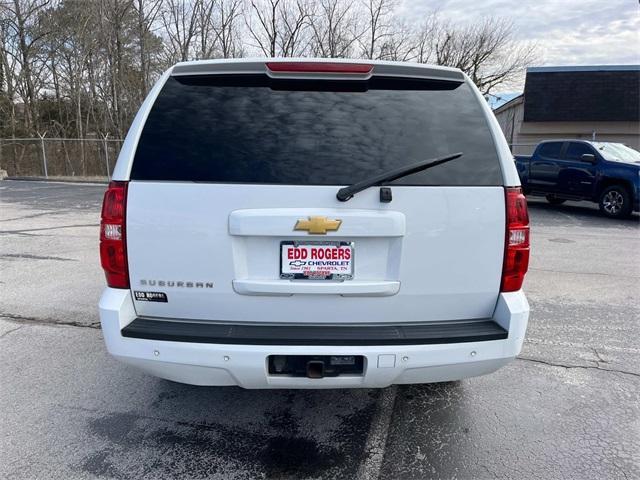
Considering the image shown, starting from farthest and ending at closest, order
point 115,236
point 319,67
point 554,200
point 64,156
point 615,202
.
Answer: point 64,156
point 554,200
point 615,202
point 319,67
point 115,236

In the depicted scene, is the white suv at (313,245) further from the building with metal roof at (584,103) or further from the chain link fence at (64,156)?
the chain link fence at (64,156)

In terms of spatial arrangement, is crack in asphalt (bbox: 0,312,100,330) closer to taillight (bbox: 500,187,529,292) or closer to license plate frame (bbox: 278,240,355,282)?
license plate frame (bbox: 278,240,355,282)

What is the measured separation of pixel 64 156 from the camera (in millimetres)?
21969

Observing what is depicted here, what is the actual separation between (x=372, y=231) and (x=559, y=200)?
44.8ft

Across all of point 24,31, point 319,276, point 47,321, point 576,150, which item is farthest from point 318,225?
point 24,31

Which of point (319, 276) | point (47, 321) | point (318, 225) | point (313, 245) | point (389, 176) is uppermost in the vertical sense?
point (389, 176)

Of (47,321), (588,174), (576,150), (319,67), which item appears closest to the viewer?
(319,67)

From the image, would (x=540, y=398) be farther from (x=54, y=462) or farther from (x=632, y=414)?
(x=54, y=462)

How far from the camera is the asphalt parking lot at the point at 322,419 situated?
7.89ft

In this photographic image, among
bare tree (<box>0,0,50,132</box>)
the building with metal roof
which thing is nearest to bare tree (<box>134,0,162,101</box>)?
bare tree (<box>0,0,50,132</box>)

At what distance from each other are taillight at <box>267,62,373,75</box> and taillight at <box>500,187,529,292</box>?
0.99m

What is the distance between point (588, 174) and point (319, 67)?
37.4 feet

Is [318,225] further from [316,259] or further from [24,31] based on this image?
[24,31]

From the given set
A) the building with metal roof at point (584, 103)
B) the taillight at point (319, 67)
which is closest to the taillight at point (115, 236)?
the taillight at point (319, 67)
